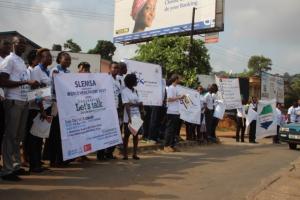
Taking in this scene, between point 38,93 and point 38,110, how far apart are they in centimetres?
66

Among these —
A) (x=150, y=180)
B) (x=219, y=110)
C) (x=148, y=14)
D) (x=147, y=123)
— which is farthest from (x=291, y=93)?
(x=150, y=180)

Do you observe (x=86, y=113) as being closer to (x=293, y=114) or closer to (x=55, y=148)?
(x=55, y=148)

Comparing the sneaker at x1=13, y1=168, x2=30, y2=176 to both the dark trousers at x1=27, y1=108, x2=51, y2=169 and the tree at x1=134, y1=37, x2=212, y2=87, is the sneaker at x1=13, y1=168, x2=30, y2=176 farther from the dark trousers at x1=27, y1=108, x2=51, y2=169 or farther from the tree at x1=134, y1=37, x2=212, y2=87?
the tree at x1=134, y1=37, x2=212, y2=87

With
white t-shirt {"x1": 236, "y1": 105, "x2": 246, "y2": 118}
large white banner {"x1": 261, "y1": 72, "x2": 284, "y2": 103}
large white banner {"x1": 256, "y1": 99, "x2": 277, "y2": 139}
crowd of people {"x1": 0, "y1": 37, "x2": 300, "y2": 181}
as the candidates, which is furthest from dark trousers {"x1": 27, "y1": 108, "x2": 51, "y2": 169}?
large white banner {"x1": 261, "y1": 72, "x2": 284, "y2": 103}

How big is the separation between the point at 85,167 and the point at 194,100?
5.49m

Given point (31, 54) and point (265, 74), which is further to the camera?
point (265, 74)

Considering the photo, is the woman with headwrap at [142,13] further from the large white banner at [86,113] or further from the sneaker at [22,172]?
the sneaker at [22,172]

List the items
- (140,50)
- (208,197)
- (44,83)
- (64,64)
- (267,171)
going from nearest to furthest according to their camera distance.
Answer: (208,197), (44,83), (64,64), (267,171), (140,50)

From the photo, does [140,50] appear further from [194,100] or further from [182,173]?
[182,173]

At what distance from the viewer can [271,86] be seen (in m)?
28.0

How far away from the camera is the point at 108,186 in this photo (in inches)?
262

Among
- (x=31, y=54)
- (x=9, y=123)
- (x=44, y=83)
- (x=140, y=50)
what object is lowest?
(x=9, y=123)

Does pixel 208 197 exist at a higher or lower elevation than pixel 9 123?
lower

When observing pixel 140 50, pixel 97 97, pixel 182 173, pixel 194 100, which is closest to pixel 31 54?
pixel 97 97
